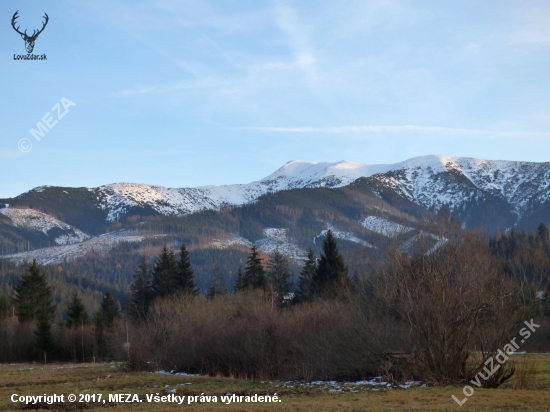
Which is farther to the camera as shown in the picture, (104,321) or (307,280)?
(104,321)

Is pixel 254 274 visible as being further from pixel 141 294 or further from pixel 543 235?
pixel 543 235

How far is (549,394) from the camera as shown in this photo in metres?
21.1

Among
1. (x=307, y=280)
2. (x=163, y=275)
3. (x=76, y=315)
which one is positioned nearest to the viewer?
(x=307, y=280)

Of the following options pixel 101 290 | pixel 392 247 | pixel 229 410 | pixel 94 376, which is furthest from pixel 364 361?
pixel 101 290

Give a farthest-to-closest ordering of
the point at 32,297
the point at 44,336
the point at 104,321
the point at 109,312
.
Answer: the point at 109,312, the point at 104,321, the point at 32,297, the point at 44,336

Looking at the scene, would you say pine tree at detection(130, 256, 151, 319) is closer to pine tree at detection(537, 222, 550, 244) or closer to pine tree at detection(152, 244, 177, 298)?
pine tree at detection(152, 244, 177, 298)

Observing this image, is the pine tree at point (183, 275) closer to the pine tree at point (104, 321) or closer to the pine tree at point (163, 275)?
the pine tree at point (163, 275)

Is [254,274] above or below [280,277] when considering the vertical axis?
above

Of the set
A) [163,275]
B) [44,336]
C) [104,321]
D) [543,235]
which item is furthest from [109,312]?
[543,235]

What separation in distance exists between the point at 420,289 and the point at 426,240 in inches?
221

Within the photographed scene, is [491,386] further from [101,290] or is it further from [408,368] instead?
[101,290]

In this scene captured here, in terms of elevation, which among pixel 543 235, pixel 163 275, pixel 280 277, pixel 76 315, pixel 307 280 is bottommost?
pixel 76 315

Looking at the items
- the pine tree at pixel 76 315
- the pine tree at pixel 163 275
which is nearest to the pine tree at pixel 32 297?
the pine tree at pixel 76 315

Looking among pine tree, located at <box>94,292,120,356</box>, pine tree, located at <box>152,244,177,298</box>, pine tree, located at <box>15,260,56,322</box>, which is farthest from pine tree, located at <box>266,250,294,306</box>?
pine tree, located at <box>15,260,56,322</box>
